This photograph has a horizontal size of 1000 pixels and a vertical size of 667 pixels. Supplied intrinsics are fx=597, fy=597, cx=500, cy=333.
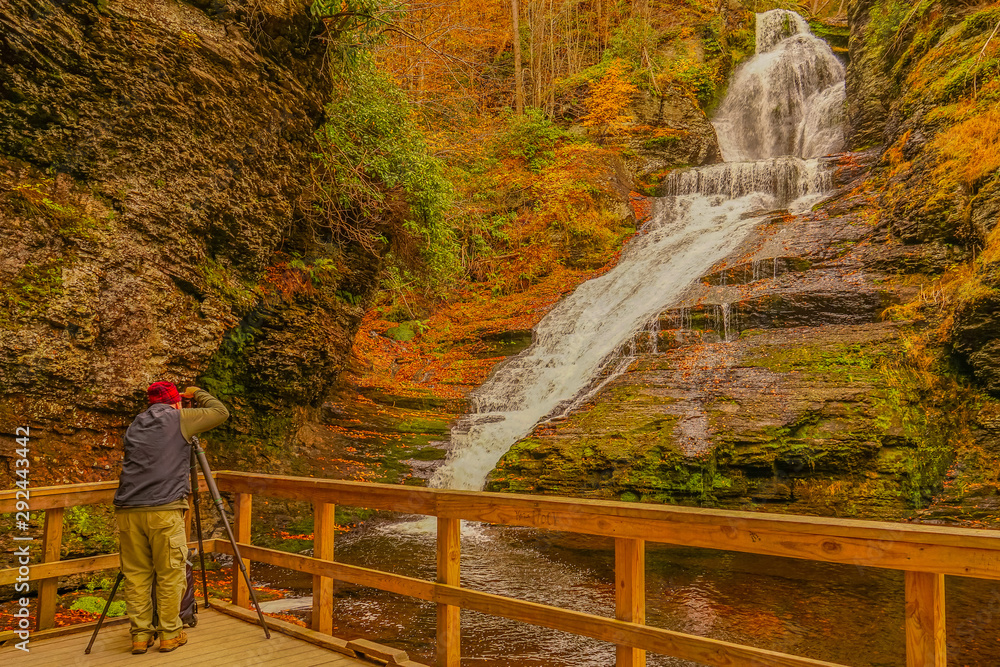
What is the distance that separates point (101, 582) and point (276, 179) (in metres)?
5.63

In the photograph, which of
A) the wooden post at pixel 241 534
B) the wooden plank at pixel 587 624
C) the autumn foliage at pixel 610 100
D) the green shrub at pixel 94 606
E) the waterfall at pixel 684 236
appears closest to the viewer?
the wooden plank at pixel 587 624

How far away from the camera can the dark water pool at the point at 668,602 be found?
5.65 metres

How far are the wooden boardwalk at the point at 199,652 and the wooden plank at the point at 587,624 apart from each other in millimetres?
456

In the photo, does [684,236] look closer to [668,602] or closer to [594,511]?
[668,602]

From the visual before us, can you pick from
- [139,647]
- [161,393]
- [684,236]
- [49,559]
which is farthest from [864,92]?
[49,559]

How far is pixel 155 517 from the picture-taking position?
3736mm

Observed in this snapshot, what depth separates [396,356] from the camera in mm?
17750

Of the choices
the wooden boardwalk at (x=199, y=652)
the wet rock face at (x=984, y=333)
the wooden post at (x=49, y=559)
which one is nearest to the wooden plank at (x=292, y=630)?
the wooden boardwalk at (x=199, y=652)

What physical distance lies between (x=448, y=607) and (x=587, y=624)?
864 mm

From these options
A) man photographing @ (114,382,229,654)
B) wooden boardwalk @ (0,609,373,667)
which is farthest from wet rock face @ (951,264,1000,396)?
man photographing @ (114,382,229,654)

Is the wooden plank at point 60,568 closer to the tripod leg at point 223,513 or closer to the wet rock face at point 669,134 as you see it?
the tripod leg at point 223,513

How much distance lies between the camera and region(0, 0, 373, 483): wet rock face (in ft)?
20.6

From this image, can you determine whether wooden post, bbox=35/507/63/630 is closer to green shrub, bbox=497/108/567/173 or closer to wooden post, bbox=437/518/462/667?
wooden post, bbox=437/518/462/667

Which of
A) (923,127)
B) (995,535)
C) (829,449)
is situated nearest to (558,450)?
(829,449)
